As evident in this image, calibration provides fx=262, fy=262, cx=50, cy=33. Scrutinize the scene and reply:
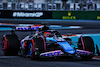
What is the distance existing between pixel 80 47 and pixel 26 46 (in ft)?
5.07

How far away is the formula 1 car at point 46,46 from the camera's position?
669 centimetres

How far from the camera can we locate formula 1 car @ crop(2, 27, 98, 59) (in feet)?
21.9

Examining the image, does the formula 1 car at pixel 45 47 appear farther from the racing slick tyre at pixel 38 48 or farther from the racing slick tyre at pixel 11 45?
the racing slick tyre at pixel 11 45

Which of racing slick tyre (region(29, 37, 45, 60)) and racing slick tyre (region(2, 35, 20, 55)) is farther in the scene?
racing slick tyre (region(2, 35, 20, 55))

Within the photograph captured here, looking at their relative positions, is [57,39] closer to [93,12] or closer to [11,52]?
[11,52]

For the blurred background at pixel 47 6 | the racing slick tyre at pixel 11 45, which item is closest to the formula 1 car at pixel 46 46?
the racing slick tyre at pixel 11 45

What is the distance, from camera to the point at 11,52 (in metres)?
7.86

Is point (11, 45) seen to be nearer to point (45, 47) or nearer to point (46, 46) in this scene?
point (46, 46)

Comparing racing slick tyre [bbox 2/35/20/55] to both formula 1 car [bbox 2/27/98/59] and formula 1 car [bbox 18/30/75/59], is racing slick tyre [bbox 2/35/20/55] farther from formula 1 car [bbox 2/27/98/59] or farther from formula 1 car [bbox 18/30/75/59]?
formula 1 car [bbox 18/30/75/59]

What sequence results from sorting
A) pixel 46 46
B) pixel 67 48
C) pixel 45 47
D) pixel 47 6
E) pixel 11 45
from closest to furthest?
pixel 67 48
pixel 45 47
pixel 46 46
pixel 11 45
pixel 47 6

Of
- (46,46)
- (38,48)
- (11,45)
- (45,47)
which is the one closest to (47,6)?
(11,45)

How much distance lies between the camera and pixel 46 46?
7.50m

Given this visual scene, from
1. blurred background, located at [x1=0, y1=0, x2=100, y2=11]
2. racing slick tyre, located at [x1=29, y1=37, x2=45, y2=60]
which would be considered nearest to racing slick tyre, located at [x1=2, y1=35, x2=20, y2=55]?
racing slick tyre, located at [x1=29, y1=37, x2=45, y2=60]

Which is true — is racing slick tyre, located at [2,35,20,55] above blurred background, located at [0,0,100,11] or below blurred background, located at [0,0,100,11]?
below
